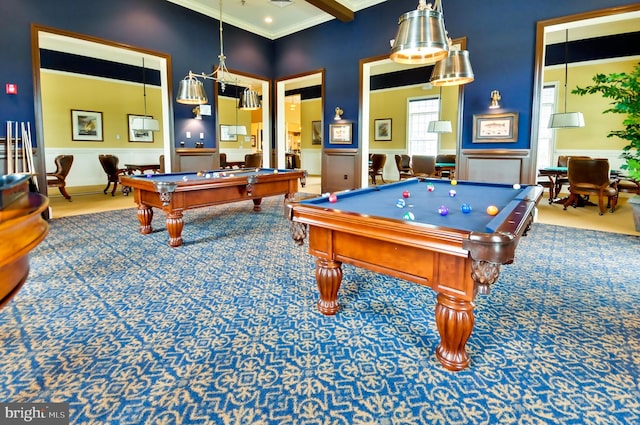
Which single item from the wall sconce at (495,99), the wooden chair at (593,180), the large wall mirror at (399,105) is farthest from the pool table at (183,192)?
the large wall mirror at (399,105)

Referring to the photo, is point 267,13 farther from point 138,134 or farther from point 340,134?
point 138,134

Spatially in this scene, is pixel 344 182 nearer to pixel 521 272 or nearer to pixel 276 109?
pixel 276 109

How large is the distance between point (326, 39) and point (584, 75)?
6.12 meters

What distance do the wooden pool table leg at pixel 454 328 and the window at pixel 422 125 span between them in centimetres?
981

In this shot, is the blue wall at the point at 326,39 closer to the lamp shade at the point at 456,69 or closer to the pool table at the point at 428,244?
the lamp shade at the point at 456,69

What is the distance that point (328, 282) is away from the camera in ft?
7.66

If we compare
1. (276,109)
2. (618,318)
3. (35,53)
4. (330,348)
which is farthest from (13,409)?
(276,109)

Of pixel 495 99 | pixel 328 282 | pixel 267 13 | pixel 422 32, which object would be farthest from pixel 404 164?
pixel 328 282

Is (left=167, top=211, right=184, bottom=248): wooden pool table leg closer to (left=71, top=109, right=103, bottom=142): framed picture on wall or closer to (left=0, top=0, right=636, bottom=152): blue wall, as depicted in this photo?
(left=0, top=0, right=636, bottom=152): blue wall

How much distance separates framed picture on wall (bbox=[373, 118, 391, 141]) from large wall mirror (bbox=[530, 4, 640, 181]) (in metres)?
4.46

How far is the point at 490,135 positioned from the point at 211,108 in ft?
18.7

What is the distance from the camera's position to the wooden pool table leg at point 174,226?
394 cm

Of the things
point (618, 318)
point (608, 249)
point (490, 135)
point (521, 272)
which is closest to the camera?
point (618, 318)

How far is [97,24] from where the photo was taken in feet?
19.0
